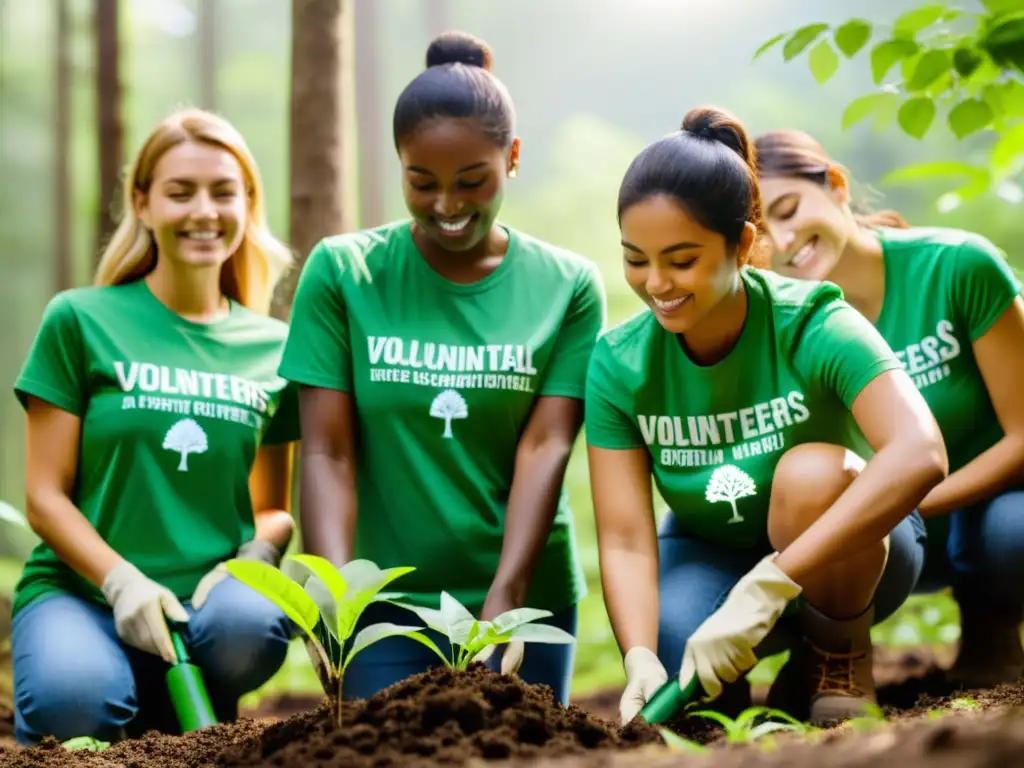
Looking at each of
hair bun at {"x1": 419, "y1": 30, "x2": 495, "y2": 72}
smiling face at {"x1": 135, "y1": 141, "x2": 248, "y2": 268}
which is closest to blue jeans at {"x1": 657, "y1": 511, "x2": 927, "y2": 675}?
hair bun at {"x1": 419, "y1": 30, "x2": 495, "y2": 72}

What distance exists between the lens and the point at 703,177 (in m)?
1.72

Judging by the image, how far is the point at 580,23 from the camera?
1205cm

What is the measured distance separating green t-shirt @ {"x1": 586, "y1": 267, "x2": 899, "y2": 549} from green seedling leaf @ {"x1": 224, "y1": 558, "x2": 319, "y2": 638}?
70cm

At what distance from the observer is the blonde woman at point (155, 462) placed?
2023mm

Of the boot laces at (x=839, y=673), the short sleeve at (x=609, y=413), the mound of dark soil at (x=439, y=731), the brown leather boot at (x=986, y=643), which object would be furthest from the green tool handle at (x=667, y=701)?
the brown leather boot at (x=986, y=643)

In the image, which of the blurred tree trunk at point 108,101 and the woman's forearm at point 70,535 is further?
the blurred tree trunk at point 108,101

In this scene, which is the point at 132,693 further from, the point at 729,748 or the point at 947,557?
the point at 947,557

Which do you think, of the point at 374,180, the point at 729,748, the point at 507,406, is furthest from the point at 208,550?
the point at 374,180

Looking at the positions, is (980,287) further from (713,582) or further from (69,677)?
(69,677)

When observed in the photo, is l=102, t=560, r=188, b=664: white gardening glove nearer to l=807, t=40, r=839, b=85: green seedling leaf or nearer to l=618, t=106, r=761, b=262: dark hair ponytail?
l=618, t=106, r=761, b=262: dark hair ponytail

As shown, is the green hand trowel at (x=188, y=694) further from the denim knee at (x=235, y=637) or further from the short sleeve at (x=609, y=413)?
the short sleeve at (x=609, y=413)

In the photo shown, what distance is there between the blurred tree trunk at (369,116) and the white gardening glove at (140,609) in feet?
19.6

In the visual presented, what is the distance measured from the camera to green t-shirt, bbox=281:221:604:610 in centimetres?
211

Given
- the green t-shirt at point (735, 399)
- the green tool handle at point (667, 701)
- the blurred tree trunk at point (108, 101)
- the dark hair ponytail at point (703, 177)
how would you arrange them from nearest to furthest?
the green tool handle at point (667, 701), the dark hair ponytail at point (703, 177), the green t-shirt at point (735, 399), the blurred tree trunk at point (108, 101)
